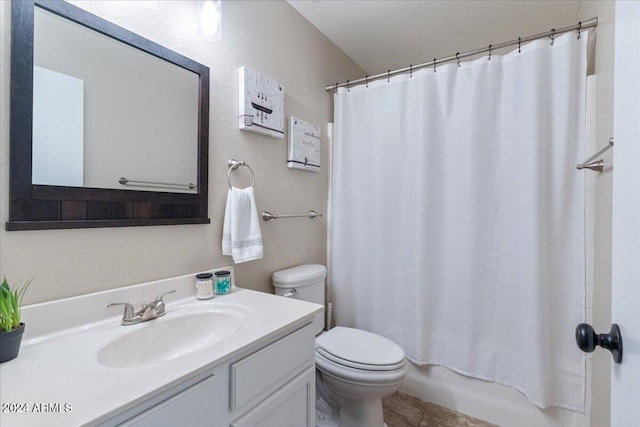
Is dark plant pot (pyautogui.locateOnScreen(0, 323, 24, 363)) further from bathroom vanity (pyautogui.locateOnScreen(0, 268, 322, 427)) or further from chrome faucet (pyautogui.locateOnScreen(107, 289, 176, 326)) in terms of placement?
chrome faucet (pyautogui.locateOnScreen(107, 289, 176, 326))

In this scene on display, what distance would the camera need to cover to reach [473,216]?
1588 mm

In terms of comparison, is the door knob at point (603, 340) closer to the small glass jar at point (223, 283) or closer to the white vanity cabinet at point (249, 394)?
the white vanity cabinet at point (249, 394)

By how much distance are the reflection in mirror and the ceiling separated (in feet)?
3.44

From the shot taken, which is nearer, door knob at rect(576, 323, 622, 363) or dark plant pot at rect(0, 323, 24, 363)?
door knob at rect(576, 323, 622, 363)

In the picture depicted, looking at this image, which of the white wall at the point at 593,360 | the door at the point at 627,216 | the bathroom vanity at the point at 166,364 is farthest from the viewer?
the white wall at the point at 593,360

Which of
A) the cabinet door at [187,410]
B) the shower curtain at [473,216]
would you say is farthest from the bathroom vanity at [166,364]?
the shower curtain at [473,216]

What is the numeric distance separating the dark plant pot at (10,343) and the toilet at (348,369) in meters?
0.92

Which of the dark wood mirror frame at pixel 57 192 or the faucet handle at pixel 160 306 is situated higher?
the dark wood mirror frame at pixel 57 192

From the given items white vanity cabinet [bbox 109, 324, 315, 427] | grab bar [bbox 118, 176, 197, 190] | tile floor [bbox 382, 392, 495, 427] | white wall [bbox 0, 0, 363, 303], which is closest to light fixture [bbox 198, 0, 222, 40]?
white wall [bbox 0, 0, 363, 303]

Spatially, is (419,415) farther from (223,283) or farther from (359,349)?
(223,283)

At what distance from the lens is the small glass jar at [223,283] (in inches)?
48.6

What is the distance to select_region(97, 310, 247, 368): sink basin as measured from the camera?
0.86 metres

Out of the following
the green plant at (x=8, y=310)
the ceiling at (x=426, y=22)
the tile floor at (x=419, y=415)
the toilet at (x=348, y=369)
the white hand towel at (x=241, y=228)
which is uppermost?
the ceiling at (x=426, y=22)

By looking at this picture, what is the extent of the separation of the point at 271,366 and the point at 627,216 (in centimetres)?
89
